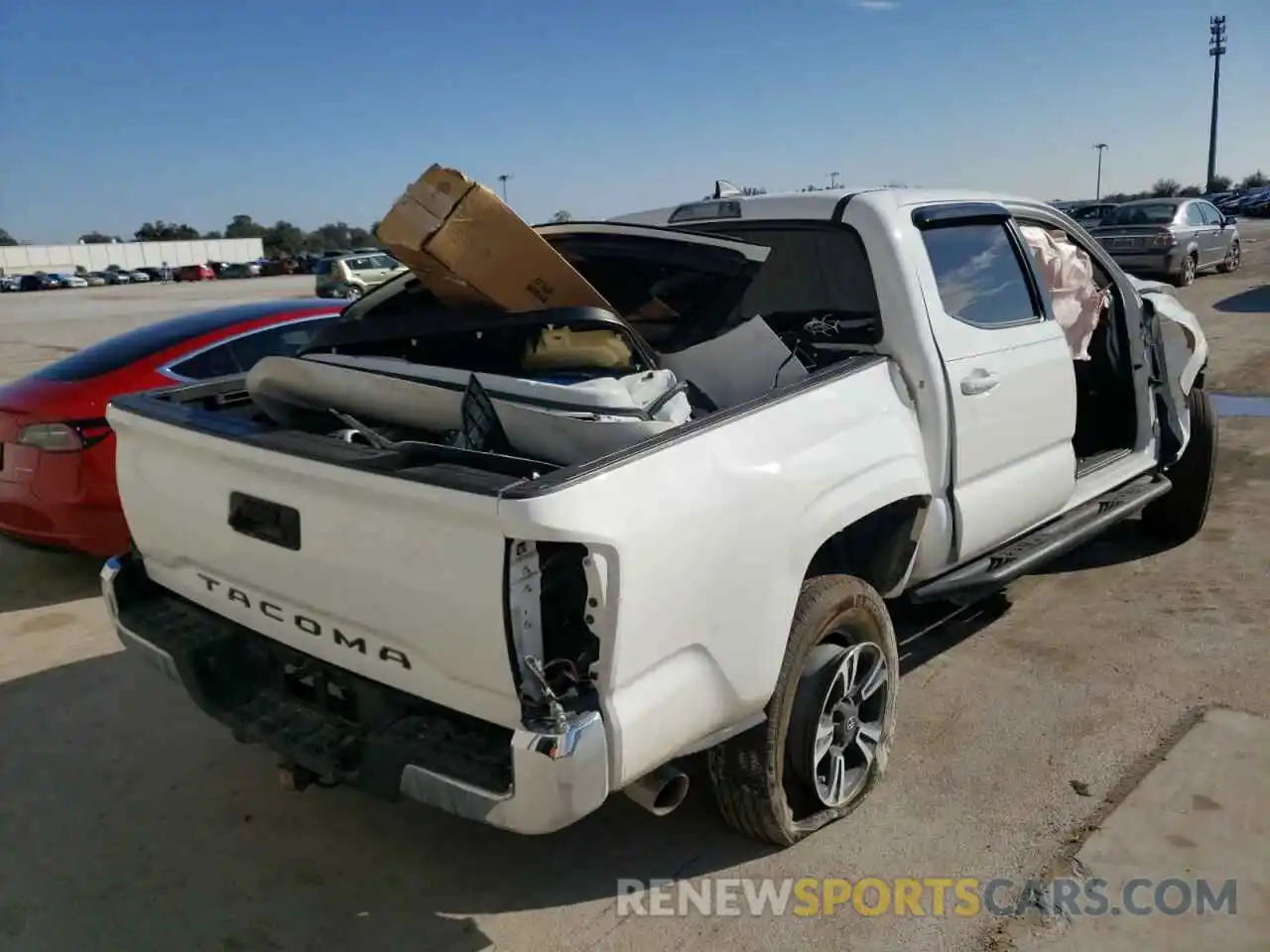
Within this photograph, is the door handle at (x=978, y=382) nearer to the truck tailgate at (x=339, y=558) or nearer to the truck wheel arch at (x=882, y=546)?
the truck wheel arch at (x=882, y=546)

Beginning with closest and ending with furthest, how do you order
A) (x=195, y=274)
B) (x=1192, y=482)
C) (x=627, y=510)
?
1. (x=627, y=510)
2. (x=1192, y=482)
3. (x=195, y=274)

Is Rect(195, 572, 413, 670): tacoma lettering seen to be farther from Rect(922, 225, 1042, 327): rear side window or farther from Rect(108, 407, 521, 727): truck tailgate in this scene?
Rect(922, 225, 1042, 327): rear side window

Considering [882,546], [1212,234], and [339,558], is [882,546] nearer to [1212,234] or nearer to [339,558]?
[339,558]

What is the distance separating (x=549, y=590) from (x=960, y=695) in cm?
→ 238

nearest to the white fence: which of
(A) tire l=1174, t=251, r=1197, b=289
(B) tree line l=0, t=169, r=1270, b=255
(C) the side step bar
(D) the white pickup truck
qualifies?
(B) tree line l=0, t=169, r=1270, b=255

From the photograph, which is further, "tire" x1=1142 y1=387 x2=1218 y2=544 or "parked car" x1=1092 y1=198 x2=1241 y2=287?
"parked car" x1=1092 y1=198 x2=1241 y2=287

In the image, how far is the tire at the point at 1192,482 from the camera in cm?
563

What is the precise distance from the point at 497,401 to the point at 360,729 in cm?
95

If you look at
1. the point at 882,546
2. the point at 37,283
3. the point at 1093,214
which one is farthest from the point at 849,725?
the point at 37,283

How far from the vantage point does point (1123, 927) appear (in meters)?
2.75

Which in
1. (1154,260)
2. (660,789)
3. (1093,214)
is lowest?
(660,789)

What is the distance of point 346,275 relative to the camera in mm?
28562

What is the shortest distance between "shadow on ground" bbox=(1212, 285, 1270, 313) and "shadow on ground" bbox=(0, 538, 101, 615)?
16094mm
